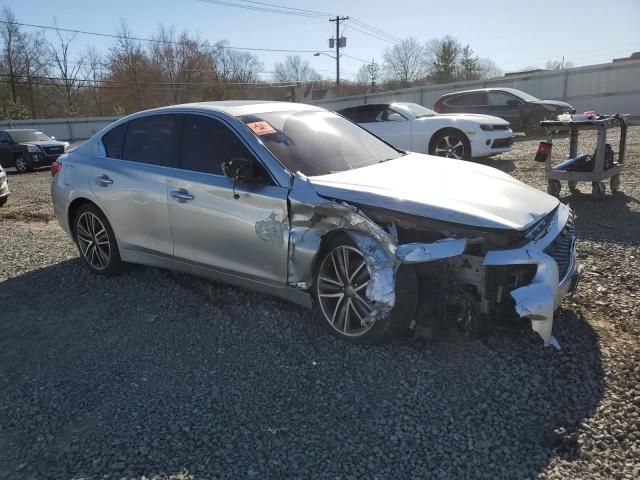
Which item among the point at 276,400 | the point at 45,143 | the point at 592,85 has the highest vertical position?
the point at 592,85

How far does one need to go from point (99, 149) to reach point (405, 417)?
13.0ft

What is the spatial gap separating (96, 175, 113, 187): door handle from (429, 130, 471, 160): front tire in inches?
279

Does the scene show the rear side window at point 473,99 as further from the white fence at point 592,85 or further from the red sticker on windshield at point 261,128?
the red sticker on windshield at point 261,128

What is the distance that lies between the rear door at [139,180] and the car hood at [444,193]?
1.52 m

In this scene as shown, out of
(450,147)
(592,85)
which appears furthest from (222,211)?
(592,85)

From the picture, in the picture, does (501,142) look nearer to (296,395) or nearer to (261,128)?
(261,128)

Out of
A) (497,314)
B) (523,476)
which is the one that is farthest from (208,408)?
(497,314)

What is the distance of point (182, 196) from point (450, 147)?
24.2 ft

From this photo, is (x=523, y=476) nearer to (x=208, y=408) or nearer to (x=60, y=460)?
(x=208, y=408)

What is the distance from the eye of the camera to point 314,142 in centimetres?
404

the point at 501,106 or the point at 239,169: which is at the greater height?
the point at 501,106

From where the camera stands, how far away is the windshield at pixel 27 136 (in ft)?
58.3

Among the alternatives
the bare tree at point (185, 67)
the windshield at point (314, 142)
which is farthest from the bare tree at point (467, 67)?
the windshield at point (314, 142)

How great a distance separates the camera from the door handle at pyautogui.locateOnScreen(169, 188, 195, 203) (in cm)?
404
